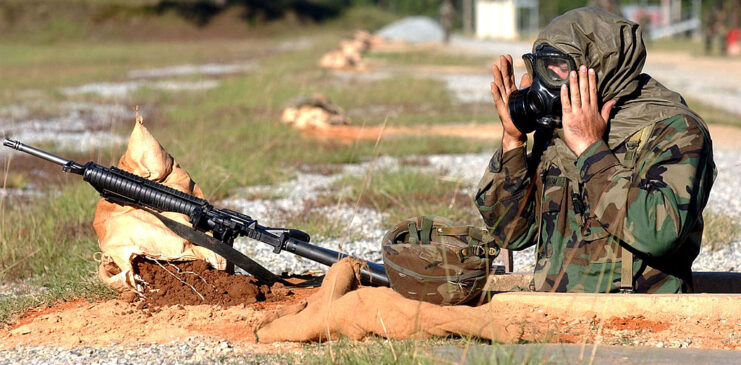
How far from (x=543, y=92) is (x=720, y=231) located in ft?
11.1

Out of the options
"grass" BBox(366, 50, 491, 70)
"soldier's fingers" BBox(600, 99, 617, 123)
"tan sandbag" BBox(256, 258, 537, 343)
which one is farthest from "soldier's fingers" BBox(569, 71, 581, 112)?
"grass" BBox(366, 50, 491, 70)

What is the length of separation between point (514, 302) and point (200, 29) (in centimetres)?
6181

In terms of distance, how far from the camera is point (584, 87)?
10.8 feet

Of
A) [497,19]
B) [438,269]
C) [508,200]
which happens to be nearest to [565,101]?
[508,200]

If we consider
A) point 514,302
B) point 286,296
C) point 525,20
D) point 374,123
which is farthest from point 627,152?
point 525,20

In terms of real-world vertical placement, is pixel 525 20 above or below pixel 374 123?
below

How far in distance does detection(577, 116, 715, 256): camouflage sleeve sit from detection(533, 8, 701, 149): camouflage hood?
98 millimetres

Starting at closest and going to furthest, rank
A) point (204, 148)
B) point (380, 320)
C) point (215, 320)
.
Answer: point (380, 320), point (215, 320), point (204, 148)

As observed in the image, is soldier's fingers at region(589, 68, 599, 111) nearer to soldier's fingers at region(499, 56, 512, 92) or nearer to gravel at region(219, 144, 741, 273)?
soldier's fingers at region(499, 56, 512, 92)

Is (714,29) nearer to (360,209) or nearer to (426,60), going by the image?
(426,60)

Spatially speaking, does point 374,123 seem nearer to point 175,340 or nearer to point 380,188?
point 380,188

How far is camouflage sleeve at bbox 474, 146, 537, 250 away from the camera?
12.3 feet

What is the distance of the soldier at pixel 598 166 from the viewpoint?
10.7ft

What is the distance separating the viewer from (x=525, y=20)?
90062mm
